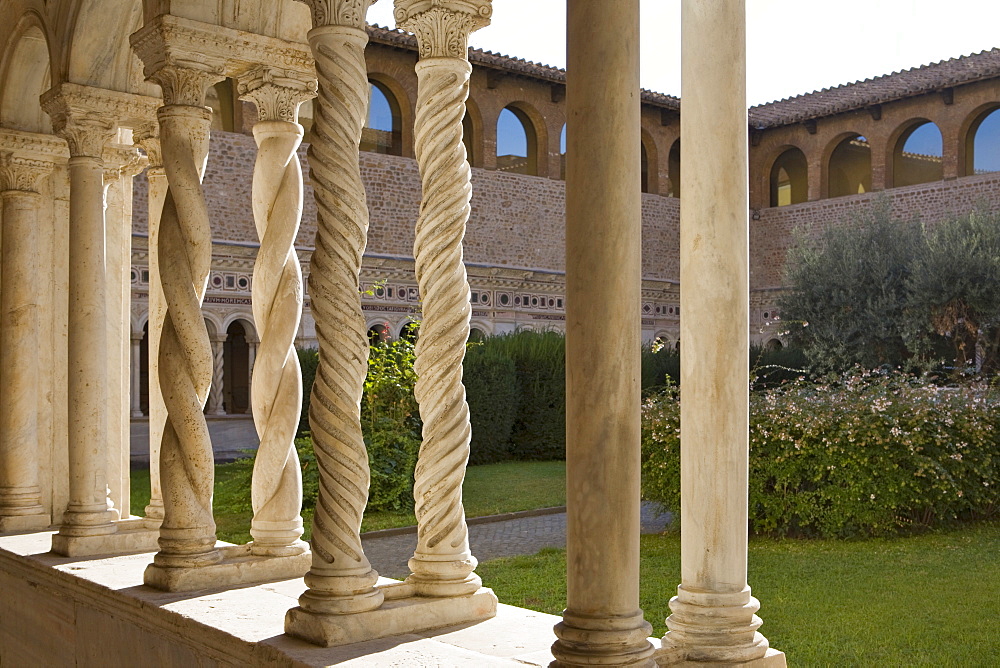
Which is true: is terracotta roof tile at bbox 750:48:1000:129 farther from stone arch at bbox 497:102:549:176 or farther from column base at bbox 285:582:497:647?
column base at bbox 285:582:497:647

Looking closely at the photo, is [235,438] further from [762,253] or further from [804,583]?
[762,253]

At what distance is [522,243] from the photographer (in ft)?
69.6

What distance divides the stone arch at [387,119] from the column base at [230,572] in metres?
15.4

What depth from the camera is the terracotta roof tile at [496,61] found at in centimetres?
1830

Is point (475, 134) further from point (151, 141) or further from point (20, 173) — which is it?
point (151, 141)

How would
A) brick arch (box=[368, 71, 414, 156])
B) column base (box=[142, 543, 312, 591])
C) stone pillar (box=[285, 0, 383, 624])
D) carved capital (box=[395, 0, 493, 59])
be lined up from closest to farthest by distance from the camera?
stone pillar (box=[285, 0, 383, 624]) < carved capital (box=[395, 0, 493, 59]) < column base (box=[142, 543, 312, 591]) < brick arch (box=[368, 71, 414, 156])

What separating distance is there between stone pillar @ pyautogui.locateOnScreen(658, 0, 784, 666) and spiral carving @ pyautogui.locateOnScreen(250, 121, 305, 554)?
1.91 metres

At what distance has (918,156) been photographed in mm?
22281

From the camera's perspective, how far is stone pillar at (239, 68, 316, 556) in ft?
14.8

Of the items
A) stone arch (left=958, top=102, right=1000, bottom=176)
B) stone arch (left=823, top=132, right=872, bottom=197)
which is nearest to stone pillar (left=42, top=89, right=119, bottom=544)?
stone arch (left=958, top=102, right=1000, bottom=176)

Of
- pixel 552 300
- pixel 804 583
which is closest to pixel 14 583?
pixel 804 583

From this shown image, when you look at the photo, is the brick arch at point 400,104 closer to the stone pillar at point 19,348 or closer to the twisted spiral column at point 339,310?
the stone pillar at point 19,348

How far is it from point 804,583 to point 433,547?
4.25m

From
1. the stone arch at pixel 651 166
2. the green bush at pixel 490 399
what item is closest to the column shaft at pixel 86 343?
the green bush at pixel 490 399
